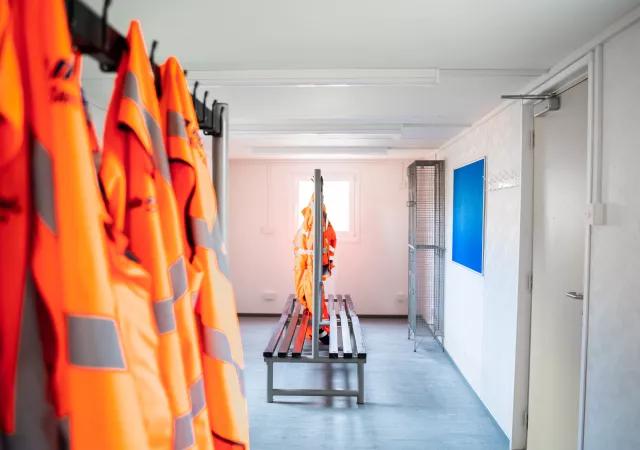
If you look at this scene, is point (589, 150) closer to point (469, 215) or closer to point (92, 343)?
point (469, 215)

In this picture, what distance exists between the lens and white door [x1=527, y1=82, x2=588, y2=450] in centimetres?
194

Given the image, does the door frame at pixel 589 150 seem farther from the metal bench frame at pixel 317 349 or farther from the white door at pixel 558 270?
the metal bench frame at pixel 317 349

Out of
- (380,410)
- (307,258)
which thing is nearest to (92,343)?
(380,410)

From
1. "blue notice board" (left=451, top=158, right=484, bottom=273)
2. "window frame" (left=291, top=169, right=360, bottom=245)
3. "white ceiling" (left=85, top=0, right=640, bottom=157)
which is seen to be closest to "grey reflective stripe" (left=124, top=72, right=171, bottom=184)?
"white ceiling" (left=85, top=0, right=640, bottom=157)

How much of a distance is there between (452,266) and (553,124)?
218cm

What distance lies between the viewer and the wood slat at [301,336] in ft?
10.5

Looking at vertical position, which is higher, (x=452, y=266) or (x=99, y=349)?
(x=99, y=349)

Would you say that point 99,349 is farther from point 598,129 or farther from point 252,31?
point 598,129

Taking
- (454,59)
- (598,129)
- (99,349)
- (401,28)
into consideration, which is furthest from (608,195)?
(99,349)

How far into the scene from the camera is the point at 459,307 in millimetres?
3812

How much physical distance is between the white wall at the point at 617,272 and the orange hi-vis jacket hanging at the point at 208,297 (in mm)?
1462

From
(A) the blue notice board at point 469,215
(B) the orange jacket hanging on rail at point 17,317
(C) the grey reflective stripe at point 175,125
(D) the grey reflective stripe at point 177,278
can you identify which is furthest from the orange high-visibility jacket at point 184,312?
(A) the blue notice board at point 469,215

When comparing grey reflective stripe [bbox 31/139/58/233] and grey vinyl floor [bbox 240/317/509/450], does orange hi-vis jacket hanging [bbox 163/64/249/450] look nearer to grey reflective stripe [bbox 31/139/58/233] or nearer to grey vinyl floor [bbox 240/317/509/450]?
grey reflective stripe [bbox 31/139/58/233]

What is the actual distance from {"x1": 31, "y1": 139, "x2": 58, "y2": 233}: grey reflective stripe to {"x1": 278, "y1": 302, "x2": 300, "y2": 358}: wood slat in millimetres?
2859
